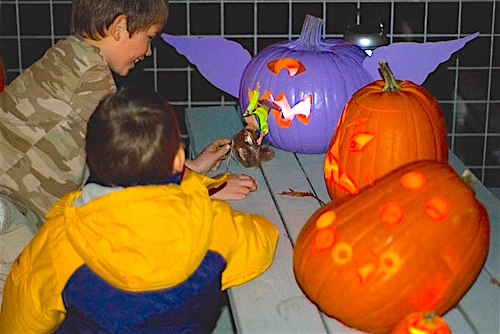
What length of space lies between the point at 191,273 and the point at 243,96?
3.21ft

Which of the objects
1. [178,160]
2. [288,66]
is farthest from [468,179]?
[288,66]

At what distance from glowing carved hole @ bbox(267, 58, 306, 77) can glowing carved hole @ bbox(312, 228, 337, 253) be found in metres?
0.83

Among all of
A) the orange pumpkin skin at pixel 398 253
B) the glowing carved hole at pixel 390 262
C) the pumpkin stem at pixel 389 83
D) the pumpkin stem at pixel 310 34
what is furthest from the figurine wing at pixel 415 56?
the glowing carved hole at pixel 390 262

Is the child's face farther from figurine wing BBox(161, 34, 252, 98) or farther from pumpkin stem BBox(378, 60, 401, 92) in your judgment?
pumpkin stem BBox(378, 60, 401, 92)

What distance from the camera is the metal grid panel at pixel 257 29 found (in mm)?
3797

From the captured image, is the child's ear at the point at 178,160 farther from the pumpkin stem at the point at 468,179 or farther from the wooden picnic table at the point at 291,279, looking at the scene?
the pumpkin stem at the point at 468,179

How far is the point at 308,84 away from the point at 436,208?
87 cm

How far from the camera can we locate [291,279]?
6.23ft

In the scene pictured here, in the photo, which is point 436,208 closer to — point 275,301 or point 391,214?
point 391,214

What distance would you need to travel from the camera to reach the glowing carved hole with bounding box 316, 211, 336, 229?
1.81 metres

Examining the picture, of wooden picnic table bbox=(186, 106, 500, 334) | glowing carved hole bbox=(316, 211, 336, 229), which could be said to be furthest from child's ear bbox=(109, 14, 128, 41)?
glowing carved hole bbox=(316, 211, 336, 229)

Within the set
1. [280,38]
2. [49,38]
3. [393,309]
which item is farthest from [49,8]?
[393,309]

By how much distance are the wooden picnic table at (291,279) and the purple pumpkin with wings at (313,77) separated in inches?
3.7

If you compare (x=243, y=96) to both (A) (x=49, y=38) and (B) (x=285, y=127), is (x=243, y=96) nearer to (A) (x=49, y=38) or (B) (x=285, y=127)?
(B) (x=285, y=127)
